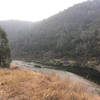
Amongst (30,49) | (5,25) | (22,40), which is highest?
(5,25)

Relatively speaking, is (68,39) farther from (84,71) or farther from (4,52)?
(4,52)

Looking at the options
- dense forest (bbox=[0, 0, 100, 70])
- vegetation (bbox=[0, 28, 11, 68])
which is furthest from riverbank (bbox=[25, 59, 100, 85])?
vegetation (bbox=[0, 28, 11, 68])

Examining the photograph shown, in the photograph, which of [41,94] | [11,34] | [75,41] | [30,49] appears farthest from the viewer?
[11,34]

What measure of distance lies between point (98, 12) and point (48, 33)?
36.8 meters

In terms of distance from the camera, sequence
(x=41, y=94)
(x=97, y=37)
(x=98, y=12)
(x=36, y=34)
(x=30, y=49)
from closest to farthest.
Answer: (x=41, y=94)
(x=97, y=37)
(x=30, y=49)
(x=98, y=12)
(x=36, y=34)

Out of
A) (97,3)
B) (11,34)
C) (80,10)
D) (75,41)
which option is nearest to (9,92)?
(75,41)

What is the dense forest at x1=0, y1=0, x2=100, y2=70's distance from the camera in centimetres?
4300

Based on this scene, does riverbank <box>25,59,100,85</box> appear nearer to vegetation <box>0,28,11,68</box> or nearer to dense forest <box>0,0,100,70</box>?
dense forest <box>0,0,100,70</box>

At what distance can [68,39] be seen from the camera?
188 feet

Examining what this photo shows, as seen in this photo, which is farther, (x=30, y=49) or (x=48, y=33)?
(x=48, y=33)

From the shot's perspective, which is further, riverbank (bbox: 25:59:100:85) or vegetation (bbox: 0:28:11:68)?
riverbank (bbox: 25:59:100:85)

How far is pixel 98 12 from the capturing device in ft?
248

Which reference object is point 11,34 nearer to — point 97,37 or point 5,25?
point 5,25

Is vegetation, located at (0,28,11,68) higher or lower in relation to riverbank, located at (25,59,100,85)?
higher
